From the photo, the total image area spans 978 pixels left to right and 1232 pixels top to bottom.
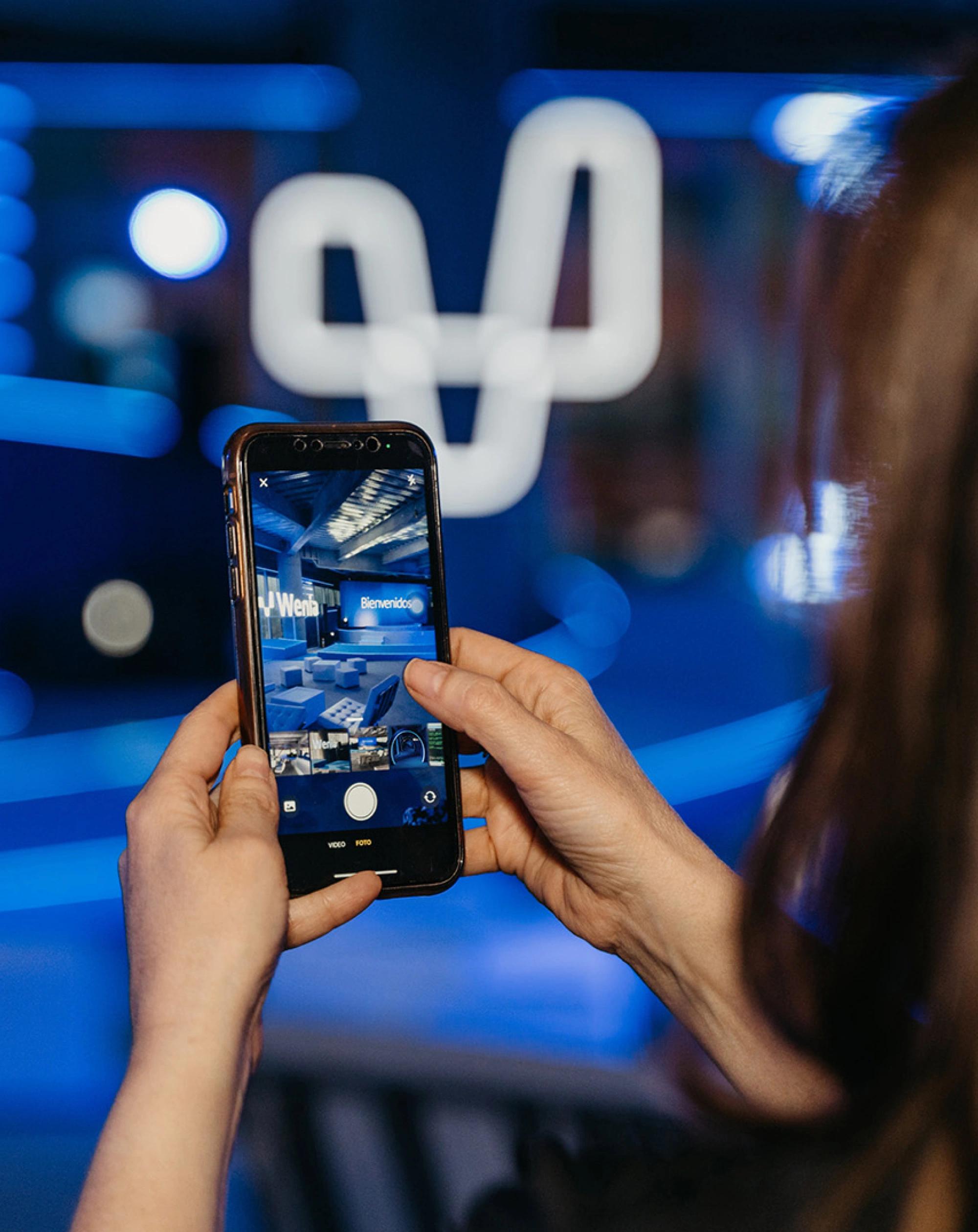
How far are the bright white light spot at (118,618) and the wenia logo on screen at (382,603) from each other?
1317 mm

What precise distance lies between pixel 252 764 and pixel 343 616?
6.4 inches

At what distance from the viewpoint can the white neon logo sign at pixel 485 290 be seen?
194 centimetres

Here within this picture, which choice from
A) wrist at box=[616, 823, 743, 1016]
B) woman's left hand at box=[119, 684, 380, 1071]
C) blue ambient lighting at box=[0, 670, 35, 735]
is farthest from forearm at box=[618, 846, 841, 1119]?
blue ambient lighting at box=[0, 670, 35, 735]

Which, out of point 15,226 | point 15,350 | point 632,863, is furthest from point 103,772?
point 632,863

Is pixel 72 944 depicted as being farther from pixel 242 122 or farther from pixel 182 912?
pixel 242 122

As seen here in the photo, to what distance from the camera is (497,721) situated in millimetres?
795

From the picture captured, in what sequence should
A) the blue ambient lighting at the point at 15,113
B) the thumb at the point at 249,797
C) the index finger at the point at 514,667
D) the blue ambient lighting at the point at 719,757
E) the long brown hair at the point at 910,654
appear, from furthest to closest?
the blue ambient lighting at the point at 719,757, the blue ambient lighting at the point at 15,113, the index finger at the point at 514,667, the thumb at the point at 249,797, the long brown hair at the point at 910,654

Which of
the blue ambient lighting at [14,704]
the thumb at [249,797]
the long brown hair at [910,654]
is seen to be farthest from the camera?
the blue ambient lighting at [14,704]

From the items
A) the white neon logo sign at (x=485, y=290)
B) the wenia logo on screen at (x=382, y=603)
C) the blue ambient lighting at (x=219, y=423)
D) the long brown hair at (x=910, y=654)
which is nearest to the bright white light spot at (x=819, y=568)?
the long brown hair at (x=910, y=654)

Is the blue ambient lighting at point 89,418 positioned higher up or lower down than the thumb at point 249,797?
higher up

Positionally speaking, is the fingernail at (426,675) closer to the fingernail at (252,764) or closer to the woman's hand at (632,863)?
the woman's hand at (632,863)

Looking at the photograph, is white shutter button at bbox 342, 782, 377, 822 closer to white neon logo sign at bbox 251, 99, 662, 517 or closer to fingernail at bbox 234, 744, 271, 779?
fingernail at bbox 234, 744, 271, 779

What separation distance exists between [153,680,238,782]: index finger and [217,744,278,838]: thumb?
0.02 meters

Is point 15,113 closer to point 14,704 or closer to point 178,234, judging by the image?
point 178,234
